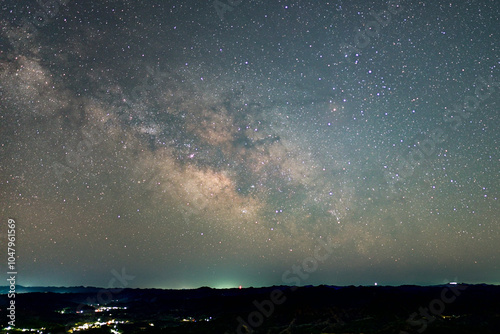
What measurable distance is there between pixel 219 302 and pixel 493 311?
7385 cm

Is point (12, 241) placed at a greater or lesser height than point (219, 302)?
greater

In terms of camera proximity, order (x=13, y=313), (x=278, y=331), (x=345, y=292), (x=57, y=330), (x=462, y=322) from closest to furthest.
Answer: (x=462, y=322) → (x=278, y=331) → (x=57, y=330) → (x=13, y=313) → (x=345, y=292)

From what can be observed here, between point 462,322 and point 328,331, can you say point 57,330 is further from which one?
point 462,322

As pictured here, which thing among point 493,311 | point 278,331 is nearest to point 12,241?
point 278,331

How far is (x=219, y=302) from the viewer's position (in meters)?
106

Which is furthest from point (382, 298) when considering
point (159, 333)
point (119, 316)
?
point (119, 316)

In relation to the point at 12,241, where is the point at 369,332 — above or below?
below

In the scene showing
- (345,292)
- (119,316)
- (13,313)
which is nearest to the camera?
(13,313)

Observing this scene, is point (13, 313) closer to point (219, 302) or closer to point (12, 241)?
point (219, 302)

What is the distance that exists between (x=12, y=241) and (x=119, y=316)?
71354 mm

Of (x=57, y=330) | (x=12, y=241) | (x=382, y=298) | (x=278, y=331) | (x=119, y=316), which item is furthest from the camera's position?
(x=119, y=316)

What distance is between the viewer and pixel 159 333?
56781 mm

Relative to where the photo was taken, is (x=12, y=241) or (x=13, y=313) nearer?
(x=12, y=241)

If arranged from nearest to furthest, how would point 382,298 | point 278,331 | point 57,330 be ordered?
point 278,331, point 57,330, point 382,298
